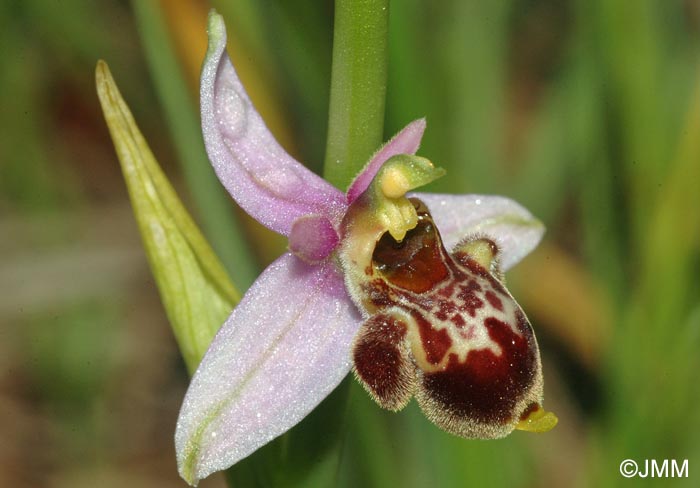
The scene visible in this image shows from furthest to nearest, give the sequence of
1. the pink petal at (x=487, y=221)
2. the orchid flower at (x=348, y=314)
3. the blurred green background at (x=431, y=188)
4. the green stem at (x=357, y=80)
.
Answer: the blurred green background at (x=431, y=188), the pink petal at (x=487, y=221), the orchid flower at (x=348, y=314), the green stem at (x=357, y=80)

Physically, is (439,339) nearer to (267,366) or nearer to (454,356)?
(454,356)

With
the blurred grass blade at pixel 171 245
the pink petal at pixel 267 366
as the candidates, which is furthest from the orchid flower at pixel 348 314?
the blurred grass blade at pixel 171 245

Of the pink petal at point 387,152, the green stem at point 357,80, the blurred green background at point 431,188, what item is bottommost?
the blurred green background at point 431,188

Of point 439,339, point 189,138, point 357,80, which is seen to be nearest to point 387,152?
point 357,80

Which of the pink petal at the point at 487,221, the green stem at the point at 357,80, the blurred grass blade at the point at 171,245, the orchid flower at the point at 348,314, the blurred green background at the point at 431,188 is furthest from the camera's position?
the blurred green background at the point at 431,188

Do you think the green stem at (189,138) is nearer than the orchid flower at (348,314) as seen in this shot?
No

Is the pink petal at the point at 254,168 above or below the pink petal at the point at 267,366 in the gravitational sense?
above

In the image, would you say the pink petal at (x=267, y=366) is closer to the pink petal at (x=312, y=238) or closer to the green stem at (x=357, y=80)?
the pink petal at (x=312, y=238)
